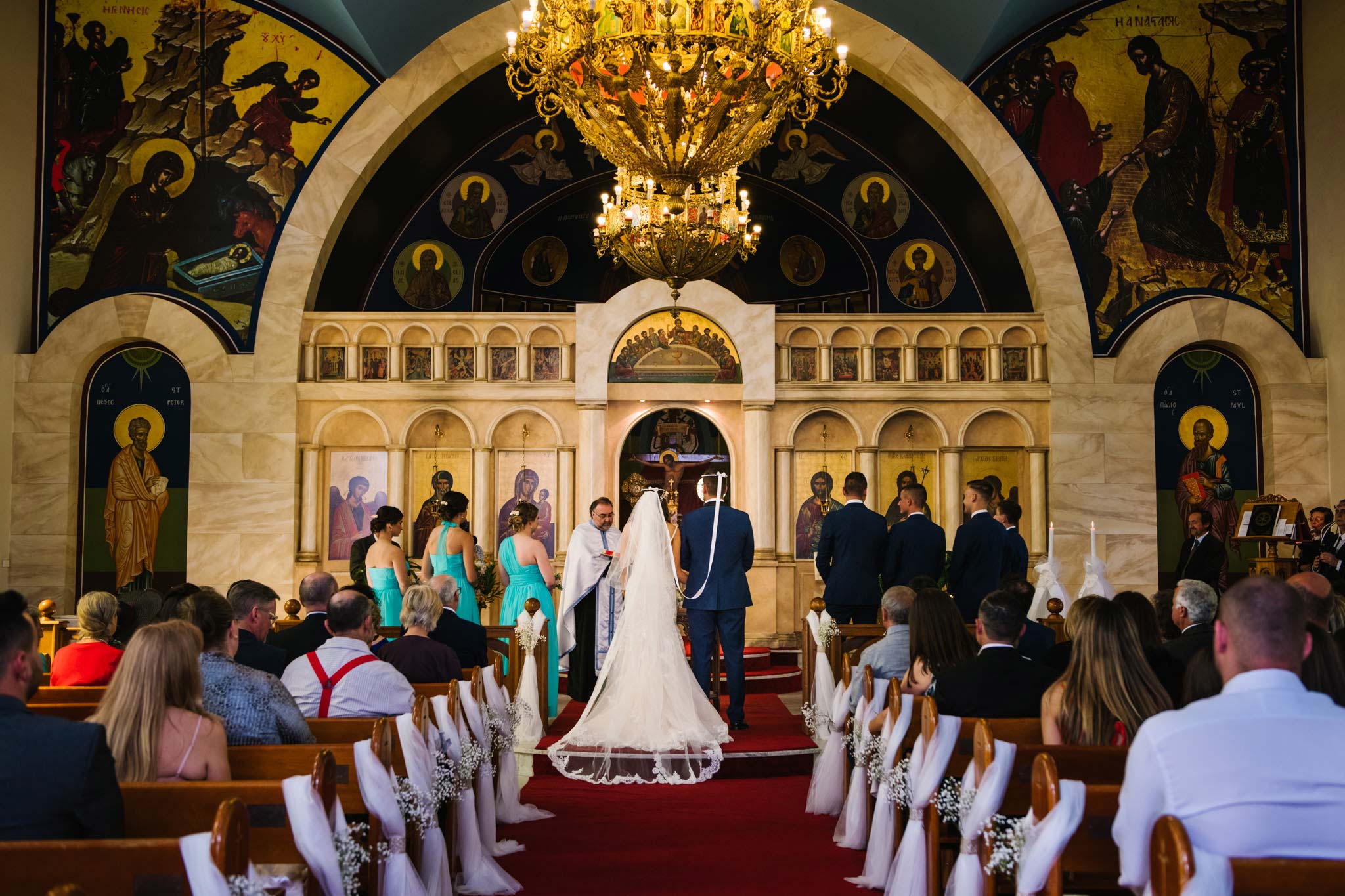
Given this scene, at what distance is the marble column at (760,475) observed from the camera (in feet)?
45.7

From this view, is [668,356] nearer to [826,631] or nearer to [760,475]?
[760,475]

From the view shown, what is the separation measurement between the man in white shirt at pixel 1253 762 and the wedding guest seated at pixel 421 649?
13.4ft

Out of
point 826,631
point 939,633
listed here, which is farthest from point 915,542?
point 939,633

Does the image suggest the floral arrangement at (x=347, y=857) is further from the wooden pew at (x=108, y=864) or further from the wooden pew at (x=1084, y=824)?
the wooden pew at (x=1084, y=824)

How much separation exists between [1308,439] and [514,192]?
432 inches

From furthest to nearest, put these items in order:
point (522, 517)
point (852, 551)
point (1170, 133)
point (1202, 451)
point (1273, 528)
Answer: point (1170, 133) < point (1202, 451) < point (1273, 528) < point (522, 517) < point (852, 551)

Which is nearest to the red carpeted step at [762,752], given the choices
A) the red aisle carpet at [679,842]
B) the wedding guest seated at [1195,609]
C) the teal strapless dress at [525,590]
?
the red aisle carpet at [679,842]

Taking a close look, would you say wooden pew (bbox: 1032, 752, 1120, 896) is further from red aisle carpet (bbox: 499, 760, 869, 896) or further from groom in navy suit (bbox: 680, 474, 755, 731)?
groom in navy suit (bbox: 680, 474, 755, 731)

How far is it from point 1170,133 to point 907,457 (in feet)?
17.4

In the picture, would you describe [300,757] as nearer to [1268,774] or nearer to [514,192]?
[1268,774]

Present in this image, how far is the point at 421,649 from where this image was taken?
6.13 m

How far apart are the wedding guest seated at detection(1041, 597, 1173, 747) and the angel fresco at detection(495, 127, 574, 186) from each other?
46.8 feet

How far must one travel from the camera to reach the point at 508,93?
628 inches

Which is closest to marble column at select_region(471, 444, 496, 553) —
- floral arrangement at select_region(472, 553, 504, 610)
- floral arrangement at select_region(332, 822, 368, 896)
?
floral arrangement at select_region(472, 553, 504, 610)
